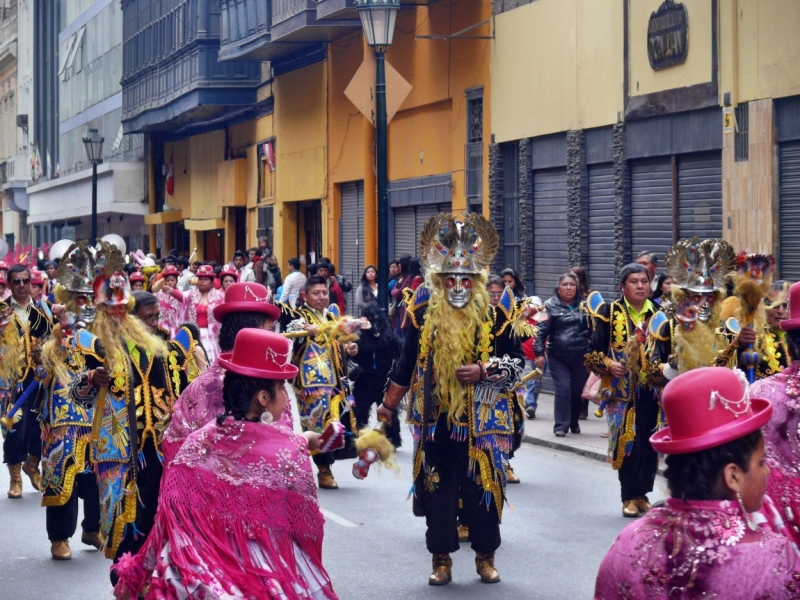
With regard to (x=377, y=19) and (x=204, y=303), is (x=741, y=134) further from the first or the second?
(x=204, y=303)

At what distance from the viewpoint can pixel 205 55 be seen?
3350 centimetres

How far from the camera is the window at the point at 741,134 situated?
1462 centimetres

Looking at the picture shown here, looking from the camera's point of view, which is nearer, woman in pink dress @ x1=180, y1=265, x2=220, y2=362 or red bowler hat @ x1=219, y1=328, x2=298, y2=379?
red bowler hat @ x1=219, y1=328, x2=298, y2=379

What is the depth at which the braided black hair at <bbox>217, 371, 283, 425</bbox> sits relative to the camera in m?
4.64

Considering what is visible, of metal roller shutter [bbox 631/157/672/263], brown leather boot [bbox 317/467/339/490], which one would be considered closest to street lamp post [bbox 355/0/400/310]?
metal roller shutter [bbox 631/157/672/263]

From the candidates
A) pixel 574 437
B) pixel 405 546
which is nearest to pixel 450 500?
pixel 405 546

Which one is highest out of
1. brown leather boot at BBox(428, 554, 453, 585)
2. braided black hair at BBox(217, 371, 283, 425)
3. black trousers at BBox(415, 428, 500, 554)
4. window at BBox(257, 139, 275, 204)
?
window at BBox(257, 139, 275, 204)

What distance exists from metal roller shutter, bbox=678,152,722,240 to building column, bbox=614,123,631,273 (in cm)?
111

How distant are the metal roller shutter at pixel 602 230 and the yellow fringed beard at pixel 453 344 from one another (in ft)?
32.8

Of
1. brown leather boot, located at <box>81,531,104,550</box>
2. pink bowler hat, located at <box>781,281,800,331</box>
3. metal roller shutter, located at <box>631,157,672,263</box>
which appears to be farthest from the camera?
metal roller shutter, located at <box>631,157,672,263</box>

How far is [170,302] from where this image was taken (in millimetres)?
17453

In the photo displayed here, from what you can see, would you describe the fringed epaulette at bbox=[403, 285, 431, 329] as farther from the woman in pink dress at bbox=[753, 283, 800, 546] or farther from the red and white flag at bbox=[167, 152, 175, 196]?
the red and white flag at bbox=[167, 152, 175, 196]

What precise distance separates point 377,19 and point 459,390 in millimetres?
8598

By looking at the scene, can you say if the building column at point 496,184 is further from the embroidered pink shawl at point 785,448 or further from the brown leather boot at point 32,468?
the embroidered pink shawl at point 785,448
